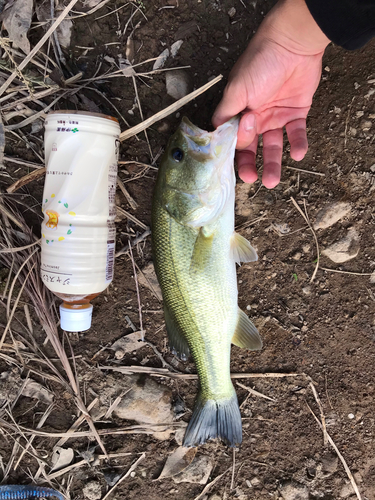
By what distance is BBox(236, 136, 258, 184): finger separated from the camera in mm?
2170

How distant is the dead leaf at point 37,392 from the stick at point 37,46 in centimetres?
206

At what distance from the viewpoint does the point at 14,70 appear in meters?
2.19

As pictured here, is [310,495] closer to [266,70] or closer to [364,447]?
[364,447]

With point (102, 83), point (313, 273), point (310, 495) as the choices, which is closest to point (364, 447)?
point (310, 495)

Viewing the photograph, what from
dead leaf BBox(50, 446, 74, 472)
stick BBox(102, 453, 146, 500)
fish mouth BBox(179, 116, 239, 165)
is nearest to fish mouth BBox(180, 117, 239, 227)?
fish mouth BBox(179, 116, 239, 165)

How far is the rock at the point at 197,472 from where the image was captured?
2.51 metres

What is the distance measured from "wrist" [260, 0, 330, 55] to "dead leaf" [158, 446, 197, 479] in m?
2.81

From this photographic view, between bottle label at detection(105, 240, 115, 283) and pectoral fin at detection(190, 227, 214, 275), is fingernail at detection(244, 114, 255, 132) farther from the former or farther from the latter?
bottle label at detection(105, 240, 115, 283)

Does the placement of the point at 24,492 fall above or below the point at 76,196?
below

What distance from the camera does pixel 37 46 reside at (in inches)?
84.0

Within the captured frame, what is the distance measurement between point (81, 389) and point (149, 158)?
5.84 feet

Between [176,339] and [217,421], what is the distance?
616mm

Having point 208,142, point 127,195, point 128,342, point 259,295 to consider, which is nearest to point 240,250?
point 259,295

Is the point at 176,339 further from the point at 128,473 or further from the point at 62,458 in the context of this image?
the point at 62,458
